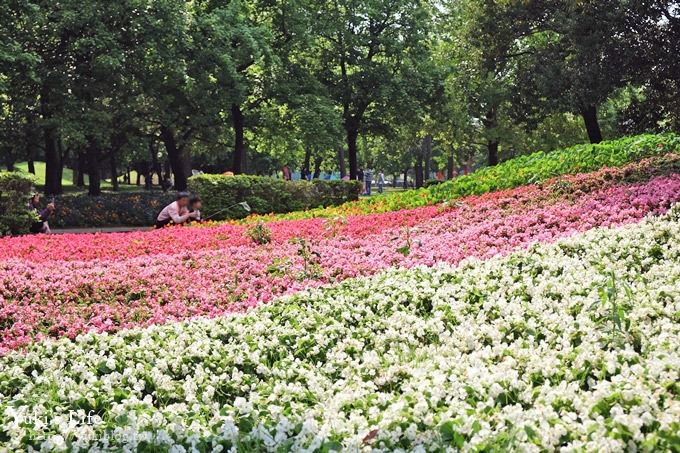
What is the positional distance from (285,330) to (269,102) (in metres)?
24.3

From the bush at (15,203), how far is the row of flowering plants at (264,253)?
3013mm

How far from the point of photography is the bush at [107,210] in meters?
21.1

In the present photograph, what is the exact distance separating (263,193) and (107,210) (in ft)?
18.3

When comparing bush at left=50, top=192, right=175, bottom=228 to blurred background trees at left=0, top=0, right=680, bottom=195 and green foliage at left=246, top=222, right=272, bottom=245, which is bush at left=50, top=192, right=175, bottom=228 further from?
green foliage at left=246, top=222, right=272, bottom=245

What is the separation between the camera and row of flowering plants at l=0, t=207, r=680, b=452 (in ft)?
10.4

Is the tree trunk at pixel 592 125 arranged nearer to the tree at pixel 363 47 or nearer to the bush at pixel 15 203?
the tree at pixel 363 47

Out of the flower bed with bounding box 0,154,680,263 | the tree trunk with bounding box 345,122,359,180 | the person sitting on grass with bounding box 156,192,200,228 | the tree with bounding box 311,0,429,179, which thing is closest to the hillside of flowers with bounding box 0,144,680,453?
the flower bed with bounding box 0,154,680,263

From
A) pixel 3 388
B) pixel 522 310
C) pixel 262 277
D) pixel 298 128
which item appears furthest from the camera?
pixel 298 128

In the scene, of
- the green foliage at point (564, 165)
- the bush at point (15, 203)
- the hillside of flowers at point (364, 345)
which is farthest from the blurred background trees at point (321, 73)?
the hillside of flowers at point (364, 345)

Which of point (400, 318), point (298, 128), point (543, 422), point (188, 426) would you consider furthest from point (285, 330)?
point (298, 128)

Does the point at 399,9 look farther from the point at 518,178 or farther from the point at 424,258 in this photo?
the point at 424,258

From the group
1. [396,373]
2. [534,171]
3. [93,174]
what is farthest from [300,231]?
[93,174]

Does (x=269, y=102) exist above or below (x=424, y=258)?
above

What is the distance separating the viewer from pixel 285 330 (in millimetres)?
5180
